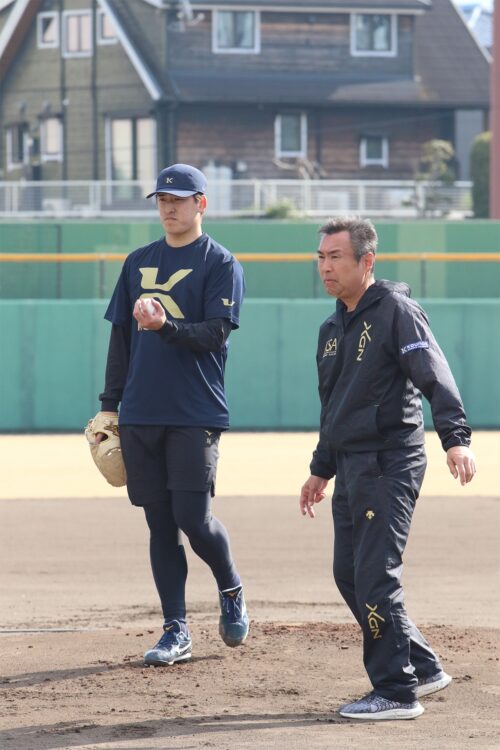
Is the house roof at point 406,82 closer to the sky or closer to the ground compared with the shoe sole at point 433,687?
closer to the sky

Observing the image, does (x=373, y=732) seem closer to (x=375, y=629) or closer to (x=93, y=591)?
(x=375, y=629)

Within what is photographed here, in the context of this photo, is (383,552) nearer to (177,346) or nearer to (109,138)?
(177,346)

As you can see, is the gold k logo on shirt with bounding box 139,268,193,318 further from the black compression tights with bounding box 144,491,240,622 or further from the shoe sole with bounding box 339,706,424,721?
the shoe sole with bounding box 339,706,424,721

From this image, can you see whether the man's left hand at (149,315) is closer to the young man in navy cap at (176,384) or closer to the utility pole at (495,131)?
the young man in navy cap at (176,384)

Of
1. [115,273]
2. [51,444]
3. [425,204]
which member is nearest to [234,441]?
[51,444]

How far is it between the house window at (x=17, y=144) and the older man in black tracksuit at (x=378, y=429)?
4180 cm

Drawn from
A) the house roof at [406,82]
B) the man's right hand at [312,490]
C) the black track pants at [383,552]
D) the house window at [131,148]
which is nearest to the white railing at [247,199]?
the house window at [131,148]

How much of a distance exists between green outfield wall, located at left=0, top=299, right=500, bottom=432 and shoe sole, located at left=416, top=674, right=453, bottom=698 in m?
10.4

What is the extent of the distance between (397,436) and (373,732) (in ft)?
3.22

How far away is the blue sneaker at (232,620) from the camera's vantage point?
5.98 meters

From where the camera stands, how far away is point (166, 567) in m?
5.96

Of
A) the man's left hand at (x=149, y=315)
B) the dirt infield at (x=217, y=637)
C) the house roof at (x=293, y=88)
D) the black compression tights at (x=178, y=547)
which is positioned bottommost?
the dirt infield at (x=217, y=637)

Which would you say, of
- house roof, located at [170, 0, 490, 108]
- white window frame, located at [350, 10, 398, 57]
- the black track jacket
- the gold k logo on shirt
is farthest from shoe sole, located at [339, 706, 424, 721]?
white window frame, located at [350, 10, 398, 57]

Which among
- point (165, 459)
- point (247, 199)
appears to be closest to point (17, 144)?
point (247, 199)
